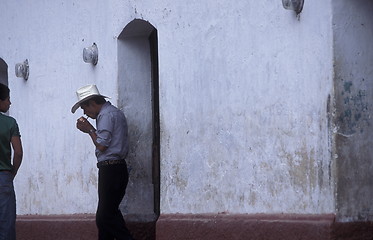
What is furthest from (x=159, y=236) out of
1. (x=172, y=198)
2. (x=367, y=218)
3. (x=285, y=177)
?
(x=367, y=218)

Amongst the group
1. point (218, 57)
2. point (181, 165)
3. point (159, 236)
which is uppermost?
point (218, 57)

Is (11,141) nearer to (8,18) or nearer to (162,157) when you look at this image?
(162,157)

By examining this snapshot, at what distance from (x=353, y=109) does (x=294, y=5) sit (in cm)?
114

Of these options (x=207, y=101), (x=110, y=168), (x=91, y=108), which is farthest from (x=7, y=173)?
(x=207, y=101)

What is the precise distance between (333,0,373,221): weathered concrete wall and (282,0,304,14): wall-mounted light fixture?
1.41 ft

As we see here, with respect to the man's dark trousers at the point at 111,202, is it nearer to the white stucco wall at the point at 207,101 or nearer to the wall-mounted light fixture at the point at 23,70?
the white stucco wall at the point at 207,101

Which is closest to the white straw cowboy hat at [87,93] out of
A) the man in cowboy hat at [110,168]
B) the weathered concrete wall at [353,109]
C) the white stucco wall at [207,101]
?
the man in cowboy hat at [110,168]

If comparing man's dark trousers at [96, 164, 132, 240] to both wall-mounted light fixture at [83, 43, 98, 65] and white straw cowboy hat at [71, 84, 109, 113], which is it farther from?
wall-mounted light fixture at [83, 43, 98, 65]

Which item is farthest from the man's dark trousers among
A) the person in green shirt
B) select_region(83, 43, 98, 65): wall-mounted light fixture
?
select_region(83, 43, 98, 65): wall-mounted light fixture

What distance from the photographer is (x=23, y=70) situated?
49.3ft

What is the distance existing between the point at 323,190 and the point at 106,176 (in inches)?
107

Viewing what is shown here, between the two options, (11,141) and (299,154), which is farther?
(11,141)

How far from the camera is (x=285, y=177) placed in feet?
35.5

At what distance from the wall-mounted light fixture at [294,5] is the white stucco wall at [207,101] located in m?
0.07
